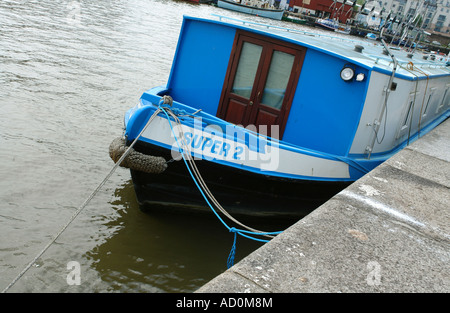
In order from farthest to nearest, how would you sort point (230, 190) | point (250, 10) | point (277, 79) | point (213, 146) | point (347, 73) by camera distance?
1. point (250, 10)
2. point (277, 79)
3. point (230, 190)
4. point (347, 73)
5. point (213, 146)

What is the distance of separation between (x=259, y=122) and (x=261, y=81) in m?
0.66

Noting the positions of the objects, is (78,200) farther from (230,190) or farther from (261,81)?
(261,81)

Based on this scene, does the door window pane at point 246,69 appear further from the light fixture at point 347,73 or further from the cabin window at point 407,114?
the cabin window at point 407,114

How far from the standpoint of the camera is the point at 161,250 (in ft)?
19.8

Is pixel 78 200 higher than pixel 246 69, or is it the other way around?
pixel 246 69

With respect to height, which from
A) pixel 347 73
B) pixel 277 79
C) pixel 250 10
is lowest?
pixel 277 79

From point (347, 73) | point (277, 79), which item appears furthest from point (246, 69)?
point (347, 73)

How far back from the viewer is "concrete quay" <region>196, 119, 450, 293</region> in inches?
114

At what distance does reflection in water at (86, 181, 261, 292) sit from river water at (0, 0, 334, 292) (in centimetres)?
1

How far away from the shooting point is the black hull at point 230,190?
19.4ft

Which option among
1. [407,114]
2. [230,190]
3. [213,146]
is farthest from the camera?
[407,114]
